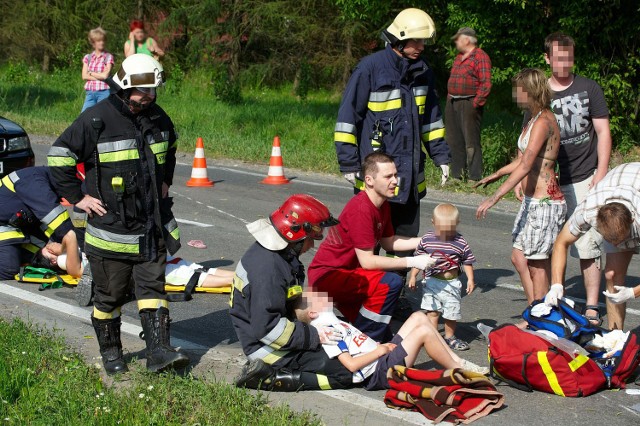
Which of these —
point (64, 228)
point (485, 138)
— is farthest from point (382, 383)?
point (485, 138)

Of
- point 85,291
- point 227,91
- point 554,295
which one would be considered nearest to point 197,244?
point 85,291

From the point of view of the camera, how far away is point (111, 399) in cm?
532

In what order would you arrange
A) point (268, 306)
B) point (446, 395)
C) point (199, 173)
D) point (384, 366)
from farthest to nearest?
point (199, 173)
point (384, 366)
point (268, 306)
point (446, 395)

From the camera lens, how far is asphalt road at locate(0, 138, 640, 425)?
5.45 metres

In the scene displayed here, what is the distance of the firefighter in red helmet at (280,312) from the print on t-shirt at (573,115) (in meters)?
2.69

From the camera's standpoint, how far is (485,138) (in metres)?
15.6

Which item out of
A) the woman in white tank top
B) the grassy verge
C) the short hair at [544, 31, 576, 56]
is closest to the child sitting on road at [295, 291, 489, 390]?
the grassy verge

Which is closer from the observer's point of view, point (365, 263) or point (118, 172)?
point (118, 172)

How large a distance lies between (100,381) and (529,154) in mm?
3411

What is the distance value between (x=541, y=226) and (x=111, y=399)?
3.45 meters

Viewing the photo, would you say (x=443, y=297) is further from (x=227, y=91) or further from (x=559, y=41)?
(x=227, y=91)

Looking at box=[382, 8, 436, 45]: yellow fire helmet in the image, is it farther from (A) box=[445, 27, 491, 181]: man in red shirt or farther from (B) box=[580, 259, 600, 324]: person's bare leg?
(A) box=[445, 27, 491, 181]: man in red shirt

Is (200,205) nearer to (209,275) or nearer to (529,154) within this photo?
(209,275)

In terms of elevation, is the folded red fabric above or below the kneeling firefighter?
below
